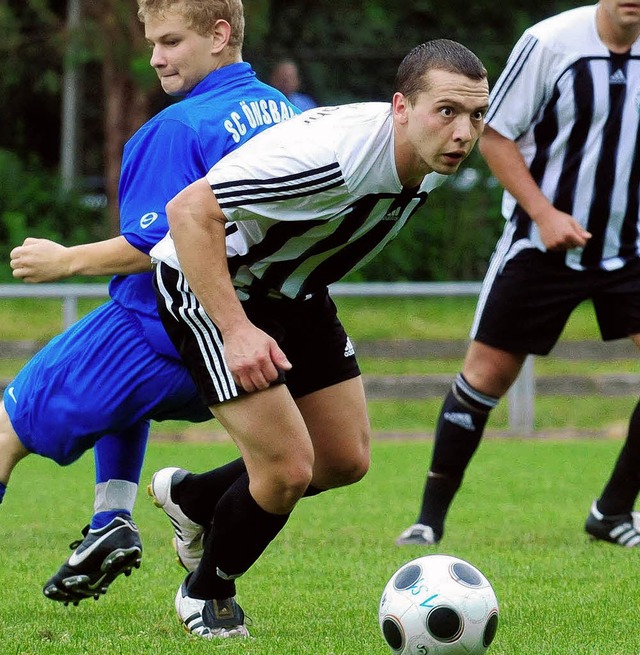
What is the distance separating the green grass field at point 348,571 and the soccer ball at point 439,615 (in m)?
0.16

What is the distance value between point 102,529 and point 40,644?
70cm

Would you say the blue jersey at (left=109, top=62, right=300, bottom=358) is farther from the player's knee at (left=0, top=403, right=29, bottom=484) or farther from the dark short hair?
the dark short hair

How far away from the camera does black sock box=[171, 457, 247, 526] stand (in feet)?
15.5

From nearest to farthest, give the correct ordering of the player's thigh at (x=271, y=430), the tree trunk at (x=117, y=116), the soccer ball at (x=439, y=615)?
the soccer ball at (x=439, y=615) < the player's thigh at (x=271, y=430) < the tree trunk at (x=117, y=116)

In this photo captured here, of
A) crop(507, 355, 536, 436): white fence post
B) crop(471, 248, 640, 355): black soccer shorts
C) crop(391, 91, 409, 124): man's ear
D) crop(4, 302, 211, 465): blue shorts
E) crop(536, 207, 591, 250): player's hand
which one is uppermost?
crop(391, 91, 409, 124): man's ear

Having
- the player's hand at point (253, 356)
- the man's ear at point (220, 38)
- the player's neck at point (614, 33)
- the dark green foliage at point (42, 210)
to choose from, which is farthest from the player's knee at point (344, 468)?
the dark green foliage at point (42, 210)

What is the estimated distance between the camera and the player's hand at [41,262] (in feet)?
14.1

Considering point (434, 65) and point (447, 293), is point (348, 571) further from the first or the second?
point (447, 293)

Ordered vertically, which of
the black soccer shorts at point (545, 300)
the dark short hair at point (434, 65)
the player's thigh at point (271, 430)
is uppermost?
the dark short hair at point (434, 65)

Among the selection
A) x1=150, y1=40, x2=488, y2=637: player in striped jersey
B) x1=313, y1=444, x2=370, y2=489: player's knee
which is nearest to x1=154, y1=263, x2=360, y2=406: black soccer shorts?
x1=150, y1=40, x2=488, y2=637: player in striped jersey

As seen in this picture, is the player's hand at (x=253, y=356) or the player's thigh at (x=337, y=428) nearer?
the player's hand at (x=253, y=356)

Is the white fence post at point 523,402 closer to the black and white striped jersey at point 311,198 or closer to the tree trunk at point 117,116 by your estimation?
the tree trunk at point 117,116

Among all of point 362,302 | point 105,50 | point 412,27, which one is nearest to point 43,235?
point 105,50

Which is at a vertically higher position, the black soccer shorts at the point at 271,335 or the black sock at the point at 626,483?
the black soccer shorts at the point at 271,335
